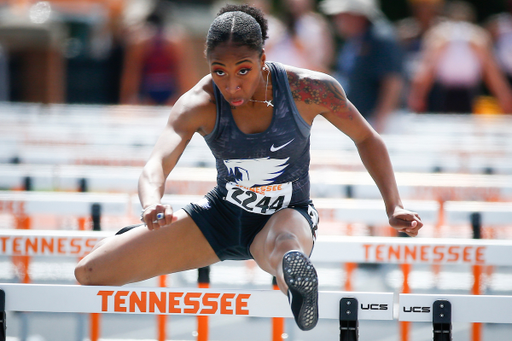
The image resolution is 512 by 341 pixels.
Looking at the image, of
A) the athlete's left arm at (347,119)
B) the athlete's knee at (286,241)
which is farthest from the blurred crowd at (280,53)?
the athlete's knee at (286,241)

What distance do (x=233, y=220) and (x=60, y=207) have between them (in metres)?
1.10

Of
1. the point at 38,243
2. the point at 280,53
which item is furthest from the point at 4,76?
the point at 38,243

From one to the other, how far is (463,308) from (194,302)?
3.38 feet

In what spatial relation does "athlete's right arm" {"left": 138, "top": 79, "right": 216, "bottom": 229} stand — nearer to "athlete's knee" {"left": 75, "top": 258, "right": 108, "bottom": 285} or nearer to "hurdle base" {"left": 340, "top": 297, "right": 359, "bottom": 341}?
"athlete's knee" {"left": 75, "top": 258, "right": 108, "bottom": 285}

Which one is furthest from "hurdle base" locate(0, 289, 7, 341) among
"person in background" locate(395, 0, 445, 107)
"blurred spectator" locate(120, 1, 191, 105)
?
"person in background" locate(395, 0, 445, 107)

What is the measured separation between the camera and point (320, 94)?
9.35 feet

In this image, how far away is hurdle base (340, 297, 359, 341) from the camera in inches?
92.9

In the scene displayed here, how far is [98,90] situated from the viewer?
413 inches

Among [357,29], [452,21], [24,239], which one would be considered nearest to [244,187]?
[24,239]

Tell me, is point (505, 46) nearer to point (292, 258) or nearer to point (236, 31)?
point (236, 31)

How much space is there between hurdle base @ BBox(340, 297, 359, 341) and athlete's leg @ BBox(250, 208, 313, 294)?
0.23 m

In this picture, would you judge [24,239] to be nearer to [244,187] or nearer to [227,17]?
[244,187]

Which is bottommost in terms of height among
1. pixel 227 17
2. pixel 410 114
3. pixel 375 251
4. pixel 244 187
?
pixel 375 251

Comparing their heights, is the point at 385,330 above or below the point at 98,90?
below
